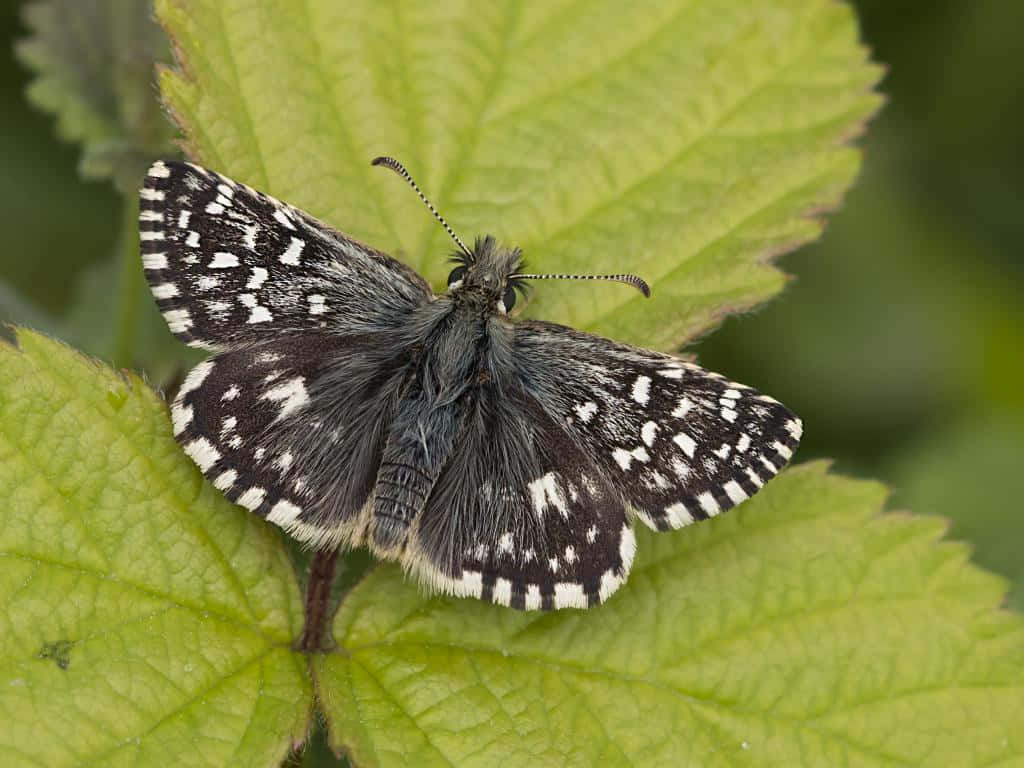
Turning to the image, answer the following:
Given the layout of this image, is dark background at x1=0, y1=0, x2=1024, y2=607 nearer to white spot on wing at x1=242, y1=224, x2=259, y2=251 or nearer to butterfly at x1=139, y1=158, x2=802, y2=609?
butterfly at x1=139, y1=158, x2=802, y2=609

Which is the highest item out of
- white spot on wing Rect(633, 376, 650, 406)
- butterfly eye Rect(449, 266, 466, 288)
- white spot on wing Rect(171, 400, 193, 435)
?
butterfly eye Rect(449, 266, 466, 288)

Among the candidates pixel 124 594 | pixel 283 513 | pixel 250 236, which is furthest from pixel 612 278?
pixel 124 594

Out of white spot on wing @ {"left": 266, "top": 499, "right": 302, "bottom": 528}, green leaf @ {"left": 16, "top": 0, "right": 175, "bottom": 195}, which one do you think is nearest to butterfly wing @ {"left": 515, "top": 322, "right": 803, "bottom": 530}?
white spot on wing @ {"left": 266, "top": 499, "right": 302, "bottom": 528}

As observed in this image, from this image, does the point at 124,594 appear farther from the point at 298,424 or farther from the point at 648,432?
the point at 648,432

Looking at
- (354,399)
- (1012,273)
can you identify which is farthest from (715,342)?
(354,399)

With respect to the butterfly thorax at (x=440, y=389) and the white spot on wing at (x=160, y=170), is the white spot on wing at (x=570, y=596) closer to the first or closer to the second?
the butterfly thorax at (x=440, y=389)

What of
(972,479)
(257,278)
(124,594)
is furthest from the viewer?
(972,479)

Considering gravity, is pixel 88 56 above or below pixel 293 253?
above
